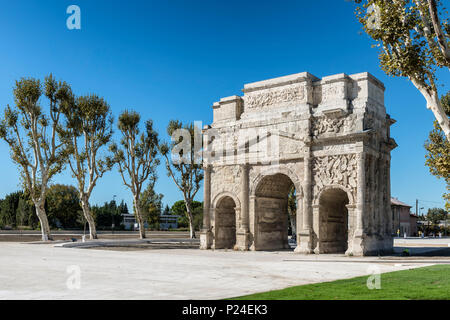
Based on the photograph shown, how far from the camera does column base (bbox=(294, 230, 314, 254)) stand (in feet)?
80.1

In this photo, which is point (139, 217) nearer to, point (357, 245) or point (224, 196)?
point (224, 196)

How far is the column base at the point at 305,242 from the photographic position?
24.4 meters

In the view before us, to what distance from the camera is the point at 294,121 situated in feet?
84.8

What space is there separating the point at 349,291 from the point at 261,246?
17.3 m

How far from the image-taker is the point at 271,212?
2808 centimetres

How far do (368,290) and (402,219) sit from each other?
6916 centimetres

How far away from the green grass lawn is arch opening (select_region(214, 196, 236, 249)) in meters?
16.8

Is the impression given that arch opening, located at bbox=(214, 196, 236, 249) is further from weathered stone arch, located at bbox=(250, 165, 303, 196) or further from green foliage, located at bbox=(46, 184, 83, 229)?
green foliage, located at bbox=(46, 184, 83, 229)

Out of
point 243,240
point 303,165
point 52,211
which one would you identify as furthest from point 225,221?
point 52,211

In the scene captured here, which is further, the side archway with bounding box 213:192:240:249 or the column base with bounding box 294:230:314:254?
the side archway with bounding box 213:192:240:249

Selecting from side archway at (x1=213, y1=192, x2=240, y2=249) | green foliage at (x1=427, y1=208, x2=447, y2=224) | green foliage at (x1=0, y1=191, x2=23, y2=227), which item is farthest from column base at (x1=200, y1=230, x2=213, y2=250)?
green foliage at (x1=427, y1=208, x2=447, y2=224)

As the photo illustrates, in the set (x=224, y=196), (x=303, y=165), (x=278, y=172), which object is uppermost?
(x=303, y=165)
